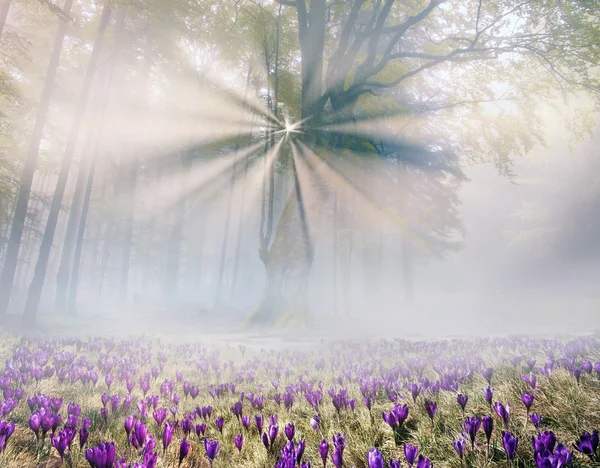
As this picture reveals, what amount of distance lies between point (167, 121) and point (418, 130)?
59.7 ft

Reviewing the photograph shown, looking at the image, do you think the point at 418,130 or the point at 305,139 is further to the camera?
the point at 418,130

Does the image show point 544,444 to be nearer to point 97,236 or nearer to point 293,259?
point 293,259

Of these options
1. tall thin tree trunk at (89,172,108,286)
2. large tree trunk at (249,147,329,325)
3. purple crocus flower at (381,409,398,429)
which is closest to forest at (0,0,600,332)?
large tree trunk at (249,147,329,325)

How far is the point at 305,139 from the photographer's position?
45.8 ft

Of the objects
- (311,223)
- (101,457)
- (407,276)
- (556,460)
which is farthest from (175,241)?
(556,460)

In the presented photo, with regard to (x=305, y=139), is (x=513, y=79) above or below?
above

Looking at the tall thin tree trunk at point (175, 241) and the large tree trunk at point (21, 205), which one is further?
the tall thin tree trunk at point (175, 241)

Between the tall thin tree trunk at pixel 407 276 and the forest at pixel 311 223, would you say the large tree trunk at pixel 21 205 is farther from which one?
the tall thin tree trunk at pixel 407 276

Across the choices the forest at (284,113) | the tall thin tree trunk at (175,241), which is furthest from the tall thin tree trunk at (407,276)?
the tall thin tree trunk at (175,241)

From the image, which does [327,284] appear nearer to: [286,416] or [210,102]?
[210,102]

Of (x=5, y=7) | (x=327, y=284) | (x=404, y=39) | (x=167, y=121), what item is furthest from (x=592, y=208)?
(x=5, y=7)

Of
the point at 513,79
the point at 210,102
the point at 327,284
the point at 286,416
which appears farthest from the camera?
the point at 327,284

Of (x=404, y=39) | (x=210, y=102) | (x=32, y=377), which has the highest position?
(x=404, y=39)

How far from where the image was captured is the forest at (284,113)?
42.9 feet
